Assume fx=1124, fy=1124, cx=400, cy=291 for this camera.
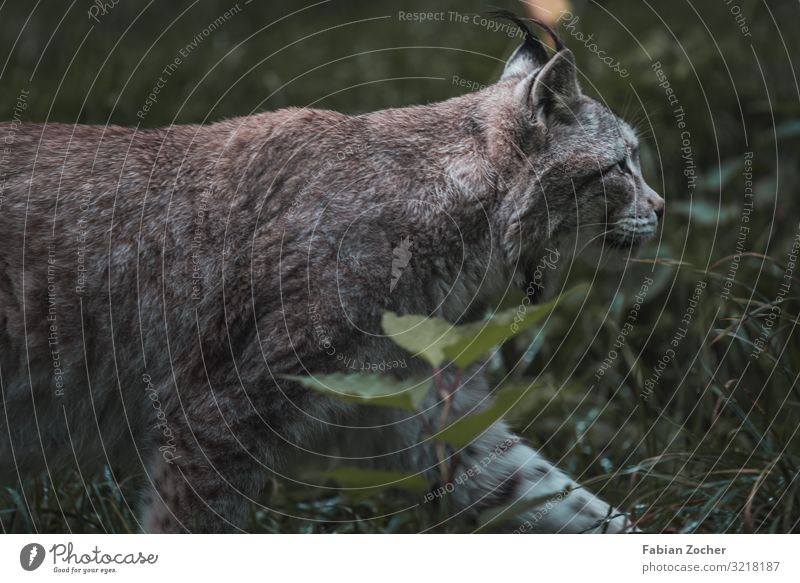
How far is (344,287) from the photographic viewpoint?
4227mm

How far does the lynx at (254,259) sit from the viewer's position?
165 inches

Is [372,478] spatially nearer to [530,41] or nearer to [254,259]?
[254,259]

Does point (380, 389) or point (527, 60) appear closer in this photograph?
point (380, 389)

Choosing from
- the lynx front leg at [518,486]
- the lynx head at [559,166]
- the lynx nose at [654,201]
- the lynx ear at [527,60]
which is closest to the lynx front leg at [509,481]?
the lynx front leg at [518,486]

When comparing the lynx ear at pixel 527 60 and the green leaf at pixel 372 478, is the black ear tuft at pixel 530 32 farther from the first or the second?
the green leaf at pixel 372 478

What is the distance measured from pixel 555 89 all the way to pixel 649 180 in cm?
279

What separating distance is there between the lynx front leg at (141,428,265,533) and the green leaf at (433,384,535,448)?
1.31 m

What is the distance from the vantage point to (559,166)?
4.57m

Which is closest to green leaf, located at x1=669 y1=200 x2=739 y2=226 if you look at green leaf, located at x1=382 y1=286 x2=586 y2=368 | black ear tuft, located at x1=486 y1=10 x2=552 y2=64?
black ear tuft, located at x1=486 y1=10 x2=552 y2=64

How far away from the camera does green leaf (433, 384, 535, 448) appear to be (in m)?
2.88

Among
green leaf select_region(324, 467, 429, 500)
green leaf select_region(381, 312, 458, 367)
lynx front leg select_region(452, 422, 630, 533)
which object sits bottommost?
lynx front leg select_region(452, 422, 630, 533)

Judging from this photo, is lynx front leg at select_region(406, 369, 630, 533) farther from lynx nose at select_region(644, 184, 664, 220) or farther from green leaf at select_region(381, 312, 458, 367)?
green leaf at select_region(381, 312, 458, 367)

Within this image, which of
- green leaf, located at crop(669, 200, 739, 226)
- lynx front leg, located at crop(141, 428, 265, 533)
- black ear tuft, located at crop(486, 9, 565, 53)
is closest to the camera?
lynx front leg, located at crop(141, 428, 265, 533)
